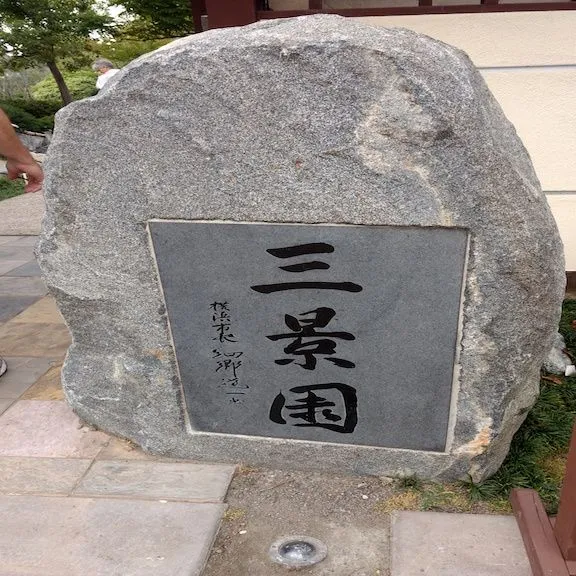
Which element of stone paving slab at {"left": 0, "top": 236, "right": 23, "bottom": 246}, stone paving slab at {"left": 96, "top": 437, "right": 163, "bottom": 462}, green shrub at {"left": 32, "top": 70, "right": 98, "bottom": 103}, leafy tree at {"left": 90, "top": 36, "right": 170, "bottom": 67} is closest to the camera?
stone paving slab at {"left": 96, "top": 437, "right": 163, "bottom": 462}

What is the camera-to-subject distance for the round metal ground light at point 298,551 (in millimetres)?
2244

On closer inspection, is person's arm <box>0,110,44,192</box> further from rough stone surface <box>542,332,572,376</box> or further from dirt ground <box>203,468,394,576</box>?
rough stone surface <box>542,332,572,376</box>

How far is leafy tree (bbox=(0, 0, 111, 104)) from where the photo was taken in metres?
14.7

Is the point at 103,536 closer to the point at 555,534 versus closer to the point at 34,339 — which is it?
the point at 555,534

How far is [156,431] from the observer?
2.88 m

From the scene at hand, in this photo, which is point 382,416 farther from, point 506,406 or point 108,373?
point 108,373

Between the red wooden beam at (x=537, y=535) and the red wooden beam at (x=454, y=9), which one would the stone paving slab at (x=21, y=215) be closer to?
the red wooden beam at (x=454, y=9)

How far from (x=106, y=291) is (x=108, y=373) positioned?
451mm

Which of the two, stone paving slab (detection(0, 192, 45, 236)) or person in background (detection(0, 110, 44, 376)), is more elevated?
person in background (detection(0, 110, 44, 376))

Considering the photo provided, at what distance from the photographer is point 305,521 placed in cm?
247

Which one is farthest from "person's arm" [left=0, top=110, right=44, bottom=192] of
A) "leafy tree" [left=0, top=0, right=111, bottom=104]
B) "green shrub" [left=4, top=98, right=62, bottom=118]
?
"green shrub" [left=4, top=98, right=62, bottom=118]

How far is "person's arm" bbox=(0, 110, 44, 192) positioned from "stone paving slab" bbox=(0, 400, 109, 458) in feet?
4.18

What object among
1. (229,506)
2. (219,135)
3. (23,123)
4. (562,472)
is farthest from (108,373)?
(23,123)

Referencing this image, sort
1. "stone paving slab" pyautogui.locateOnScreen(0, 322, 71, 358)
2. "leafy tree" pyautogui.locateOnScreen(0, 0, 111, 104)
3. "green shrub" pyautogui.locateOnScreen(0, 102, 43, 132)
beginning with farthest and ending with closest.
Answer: "green shrub" pyautogui.locateOnScreen(0, 102, 43, 132) → "leafy tree" pyautogui.locateOnScreen(0, 0, 111, 104) → "stone paving slab" pyautogui.locateOnScreen(0, 322, 71, 358)
